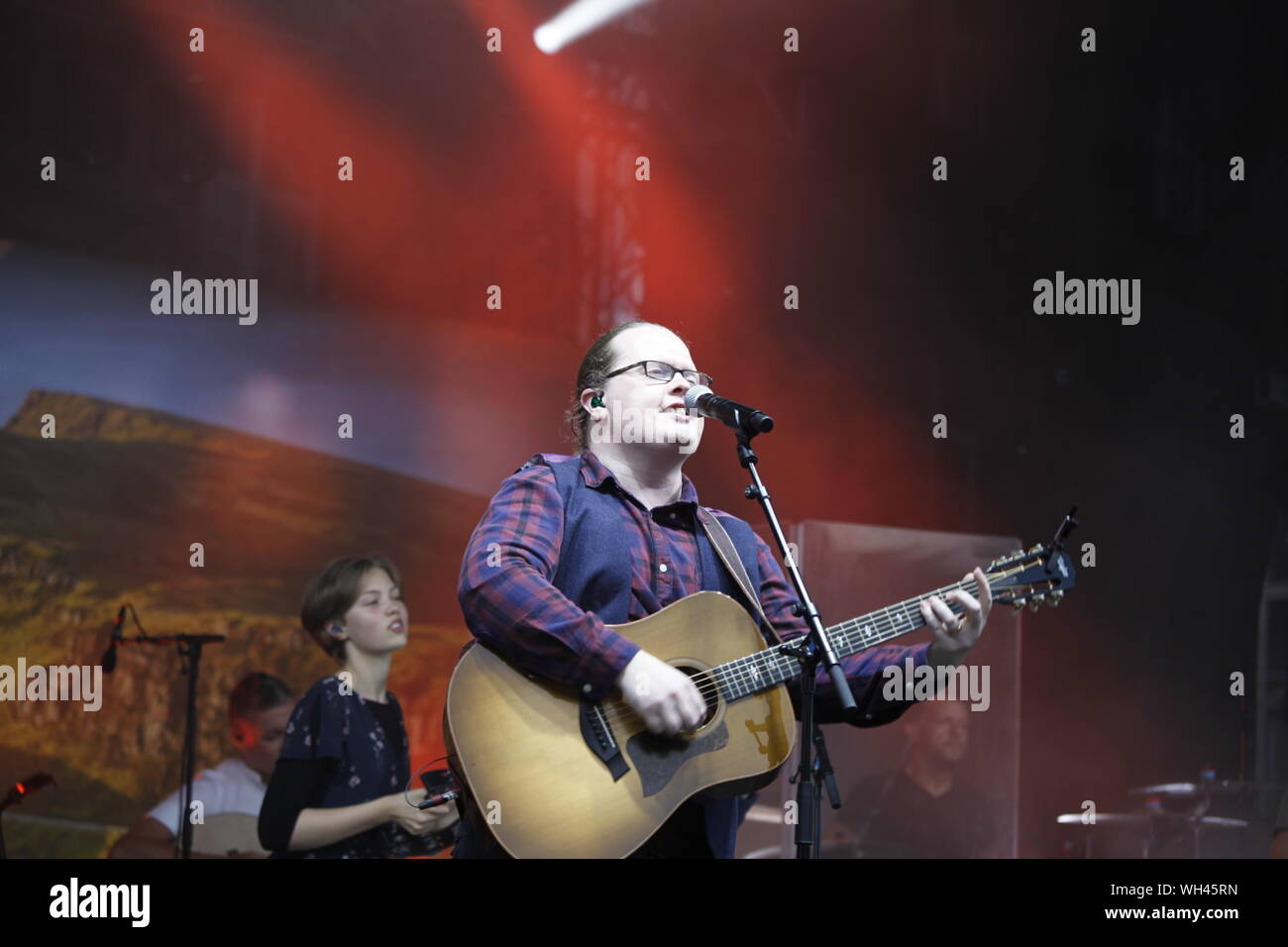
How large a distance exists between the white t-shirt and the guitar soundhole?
3.93 metres

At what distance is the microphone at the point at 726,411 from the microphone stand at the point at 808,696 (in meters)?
0.02

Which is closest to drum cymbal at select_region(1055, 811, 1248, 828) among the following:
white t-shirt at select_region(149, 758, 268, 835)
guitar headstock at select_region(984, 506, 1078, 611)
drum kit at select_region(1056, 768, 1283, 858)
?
drum kit at select_region(1056, 768, 1283, 858)

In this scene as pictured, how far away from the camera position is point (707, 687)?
10.0ft

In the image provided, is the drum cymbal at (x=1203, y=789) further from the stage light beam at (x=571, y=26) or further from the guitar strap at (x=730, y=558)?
the stage light beam at (x=571, y=26)

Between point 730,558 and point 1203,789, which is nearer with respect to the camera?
point 730,558

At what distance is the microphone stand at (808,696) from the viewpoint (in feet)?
9.20

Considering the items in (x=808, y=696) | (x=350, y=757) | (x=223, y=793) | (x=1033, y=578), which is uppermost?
(x=1033, y=578)

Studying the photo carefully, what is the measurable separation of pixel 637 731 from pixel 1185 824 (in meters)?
5.31

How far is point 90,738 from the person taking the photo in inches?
255

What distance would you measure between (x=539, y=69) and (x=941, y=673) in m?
5.58

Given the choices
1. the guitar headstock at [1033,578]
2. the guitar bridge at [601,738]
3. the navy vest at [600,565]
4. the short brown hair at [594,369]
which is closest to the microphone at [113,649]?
the short brown hair at [594,369]

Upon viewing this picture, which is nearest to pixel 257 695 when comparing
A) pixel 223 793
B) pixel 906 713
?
pixel 223 793

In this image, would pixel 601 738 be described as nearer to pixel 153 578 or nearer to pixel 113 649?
pixel 113 649

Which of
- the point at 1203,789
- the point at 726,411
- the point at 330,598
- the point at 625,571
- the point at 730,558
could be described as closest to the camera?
the point at 726,411
